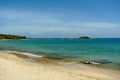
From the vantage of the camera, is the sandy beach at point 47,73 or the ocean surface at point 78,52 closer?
the sandy beach at point 47,73

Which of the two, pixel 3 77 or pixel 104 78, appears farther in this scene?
pixel 104 78

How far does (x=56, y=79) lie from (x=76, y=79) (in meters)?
Result: 1.33

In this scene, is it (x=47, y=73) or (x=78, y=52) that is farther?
(x=78, y=52)

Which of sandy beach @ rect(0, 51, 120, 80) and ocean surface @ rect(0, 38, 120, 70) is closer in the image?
sandy beach @ rect(0, 51, 120, 80)

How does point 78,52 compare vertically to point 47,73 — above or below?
below

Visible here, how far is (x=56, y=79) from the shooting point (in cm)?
1306

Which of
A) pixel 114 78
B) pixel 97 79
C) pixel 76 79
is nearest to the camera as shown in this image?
pixel 76 79

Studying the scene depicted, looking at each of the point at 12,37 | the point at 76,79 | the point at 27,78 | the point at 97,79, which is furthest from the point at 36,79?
the point at 12,37

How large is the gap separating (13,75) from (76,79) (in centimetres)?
379

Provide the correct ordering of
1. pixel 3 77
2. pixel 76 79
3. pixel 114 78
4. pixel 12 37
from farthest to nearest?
pixel 12 37
pixel 114 78
pixel 76 79
pixel 3 77

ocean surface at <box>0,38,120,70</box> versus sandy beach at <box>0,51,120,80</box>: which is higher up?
sandy beach at <box>0,51,120,80</box>

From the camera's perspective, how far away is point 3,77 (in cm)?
1261

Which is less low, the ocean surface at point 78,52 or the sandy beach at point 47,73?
the sandy beach at point 47,73

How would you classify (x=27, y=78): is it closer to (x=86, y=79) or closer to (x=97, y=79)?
(x=86, y=79)
